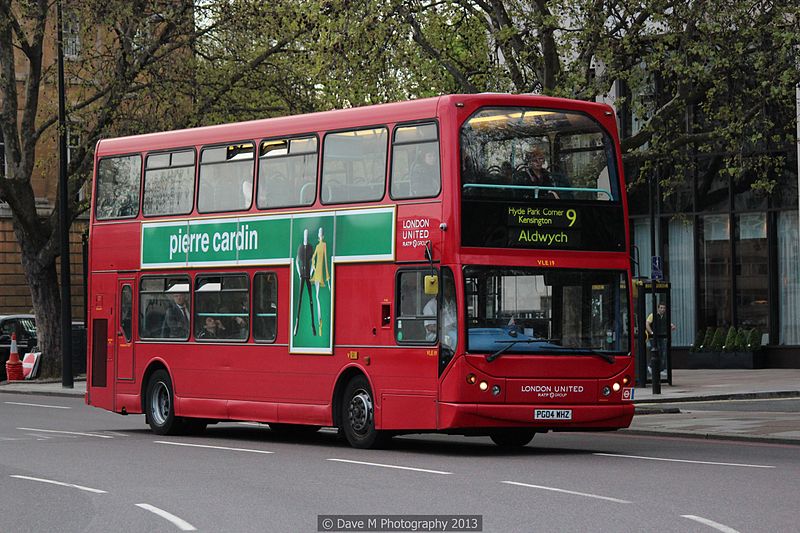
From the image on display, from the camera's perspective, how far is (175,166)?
2216 cm

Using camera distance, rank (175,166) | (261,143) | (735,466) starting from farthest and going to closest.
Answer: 1. (175,166)
2. (261,143)
3. (735,466)

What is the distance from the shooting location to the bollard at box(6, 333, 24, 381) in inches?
1654

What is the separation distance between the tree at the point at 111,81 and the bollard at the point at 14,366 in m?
0.65

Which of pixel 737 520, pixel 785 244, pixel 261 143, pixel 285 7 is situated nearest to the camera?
pixel 737 520

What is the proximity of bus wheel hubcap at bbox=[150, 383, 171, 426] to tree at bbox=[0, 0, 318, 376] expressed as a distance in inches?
558

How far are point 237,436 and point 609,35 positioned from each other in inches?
346

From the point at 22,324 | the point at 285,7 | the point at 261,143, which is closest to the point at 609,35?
the point at 261,143

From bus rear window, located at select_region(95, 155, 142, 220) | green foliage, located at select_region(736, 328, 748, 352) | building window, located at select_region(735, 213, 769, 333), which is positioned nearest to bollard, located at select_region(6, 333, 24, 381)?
green foliage, located at select_region(736, 328, 748, 352)

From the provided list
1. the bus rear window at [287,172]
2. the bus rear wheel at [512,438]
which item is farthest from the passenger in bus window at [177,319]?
the bus rear wheel at [512,438]

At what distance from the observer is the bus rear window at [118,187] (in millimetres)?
23031

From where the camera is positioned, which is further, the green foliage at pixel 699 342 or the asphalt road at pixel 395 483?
the green foliage at pixel 699 342

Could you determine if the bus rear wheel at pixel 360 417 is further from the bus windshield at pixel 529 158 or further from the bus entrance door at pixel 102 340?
the bus entrance door at pixel 102 340

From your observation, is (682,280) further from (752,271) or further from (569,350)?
(569,350)

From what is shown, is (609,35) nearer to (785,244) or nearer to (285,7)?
(285,7)
